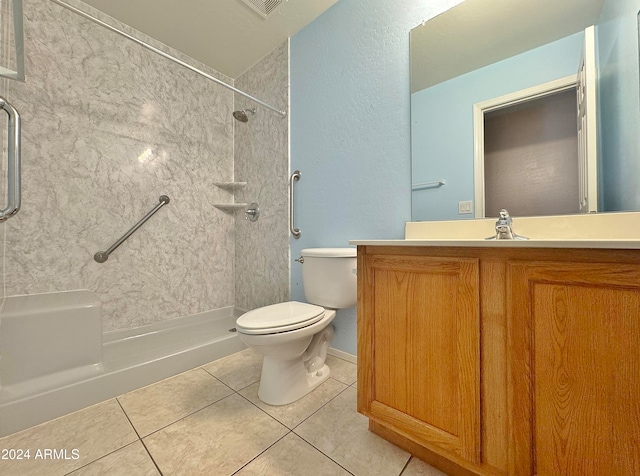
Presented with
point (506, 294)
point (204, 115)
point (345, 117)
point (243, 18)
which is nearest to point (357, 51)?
point (345, 117)

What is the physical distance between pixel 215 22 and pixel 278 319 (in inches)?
81.2

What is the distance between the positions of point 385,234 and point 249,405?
109 centimetres

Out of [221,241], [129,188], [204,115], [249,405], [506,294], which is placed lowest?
[249,405]

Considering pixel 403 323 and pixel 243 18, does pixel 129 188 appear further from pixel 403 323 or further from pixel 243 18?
pixel 403 323

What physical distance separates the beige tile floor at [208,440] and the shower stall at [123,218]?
0.18 m

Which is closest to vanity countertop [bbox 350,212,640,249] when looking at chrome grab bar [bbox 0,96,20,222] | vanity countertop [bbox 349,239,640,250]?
vanity countertop [bbox 349,239,640,250]

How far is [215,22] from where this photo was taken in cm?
169

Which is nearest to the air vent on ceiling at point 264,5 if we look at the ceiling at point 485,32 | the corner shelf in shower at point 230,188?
the ceiling at point 485,32

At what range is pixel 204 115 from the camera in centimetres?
215

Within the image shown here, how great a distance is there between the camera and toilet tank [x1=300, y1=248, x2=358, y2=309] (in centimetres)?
129

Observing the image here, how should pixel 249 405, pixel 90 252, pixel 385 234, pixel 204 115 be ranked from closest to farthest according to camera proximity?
pixel 249 405
pixel 385 234
pixel 90 252
pixel 204 115

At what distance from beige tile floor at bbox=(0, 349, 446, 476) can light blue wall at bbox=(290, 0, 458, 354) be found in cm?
56

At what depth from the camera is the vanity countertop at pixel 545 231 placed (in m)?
0.63

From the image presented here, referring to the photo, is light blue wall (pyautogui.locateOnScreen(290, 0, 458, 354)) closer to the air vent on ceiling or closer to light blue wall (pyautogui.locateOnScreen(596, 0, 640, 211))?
the air vent on ceiling
